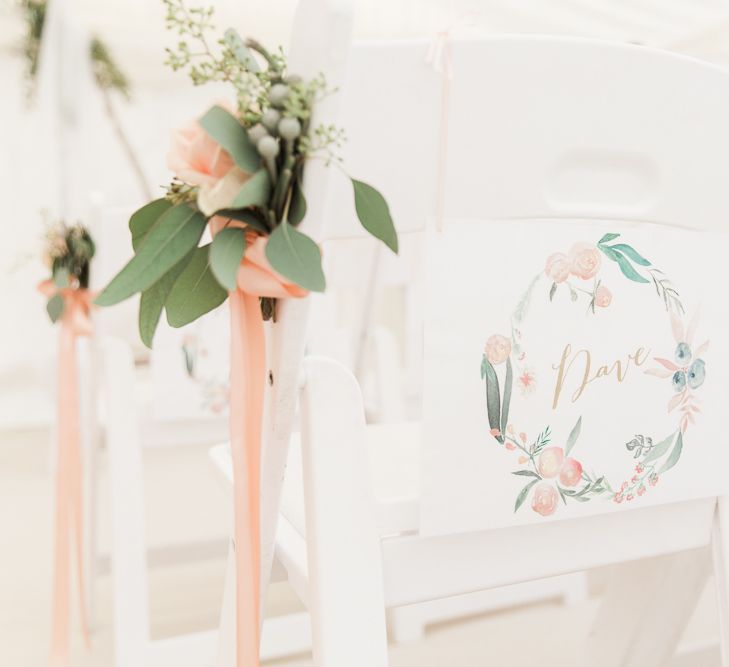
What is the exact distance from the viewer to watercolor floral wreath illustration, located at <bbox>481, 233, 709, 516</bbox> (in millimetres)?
514

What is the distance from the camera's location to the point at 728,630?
2.09 ft

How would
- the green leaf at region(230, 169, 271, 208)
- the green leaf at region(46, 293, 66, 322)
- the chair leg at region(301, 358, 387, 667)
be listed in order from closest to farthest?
the green leaf at region(230, 169, 271, 208), the chair leg at region(301, 358, 387, 667), the green leaf at region(46, 293, 66, 322)

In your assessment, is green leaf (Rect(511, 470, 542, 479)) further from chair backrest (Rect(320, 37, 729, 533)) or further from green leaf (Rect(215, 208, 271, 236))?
green leaf (Rect(215, 208, 271, 236))

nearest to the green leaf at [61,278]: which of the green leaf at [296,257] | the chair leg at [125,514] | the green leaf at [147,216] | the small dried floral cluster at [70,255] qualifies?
the small dried floral cluster at [70,255]

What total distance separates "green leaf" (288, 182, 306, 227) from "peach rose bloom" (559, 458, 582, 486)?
0.27 meters

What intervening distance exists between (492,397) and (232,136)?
249 mm

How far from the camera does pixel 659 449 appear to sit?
0.57m

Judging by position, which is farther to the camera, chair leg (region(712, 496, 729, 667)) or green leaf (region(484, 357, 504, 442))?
chair leg (region(712, 496, 729, 667))

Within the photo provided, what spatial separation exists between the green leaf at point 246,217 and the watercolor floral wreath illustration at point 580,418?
0.18 metres

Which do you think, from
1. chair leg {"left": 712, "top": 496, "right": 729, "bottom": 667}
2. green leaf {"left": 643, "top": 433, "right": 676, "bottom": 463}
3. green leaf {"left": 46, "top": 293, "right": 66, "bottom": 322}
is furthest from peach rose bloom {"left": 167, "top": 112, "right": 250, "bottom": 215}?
green leaf {"left": 46, "top": 293, "right": 66, "bottom": 322}

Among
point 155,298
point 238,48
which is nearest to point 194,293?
point 155,298

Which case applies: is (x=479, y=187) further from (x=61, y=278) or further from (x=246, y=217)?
(x=61, y=278)

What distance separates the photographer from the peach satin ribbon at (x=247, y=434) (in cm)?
48

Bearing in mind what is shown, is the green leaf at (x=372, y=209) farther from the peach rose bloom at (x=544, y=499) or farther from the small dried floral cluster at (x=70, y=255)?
the small dried floral cluster at (x=70, y=255)
